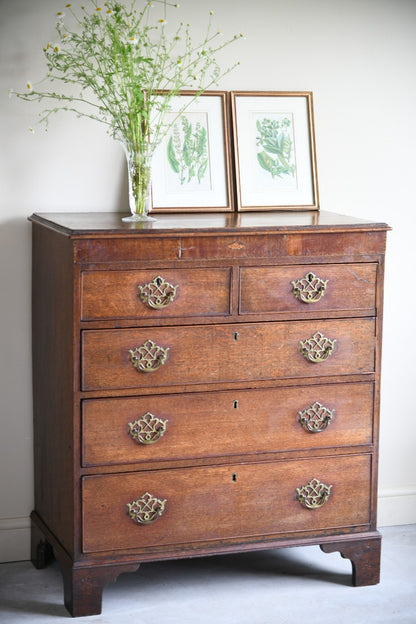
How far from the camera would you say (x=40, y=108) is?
10.2 feet

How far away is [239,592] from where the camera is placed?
3004 mm

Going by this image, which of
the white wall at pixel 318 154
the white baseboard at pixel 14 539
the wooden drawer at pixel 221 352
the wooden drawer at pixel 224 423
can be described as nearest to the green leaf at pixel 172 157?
the white wall at pixel 318 154

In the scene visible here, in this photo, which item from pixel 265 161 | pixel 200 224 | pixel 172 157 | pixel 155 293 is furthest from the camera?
pixel 265 161

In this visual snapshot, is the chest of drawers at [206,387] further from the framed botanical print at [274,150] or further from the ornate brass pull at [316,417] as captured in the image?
the framed botanical print at [274,150]

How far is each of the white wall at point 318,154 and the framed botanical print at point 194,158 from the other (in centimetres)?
13

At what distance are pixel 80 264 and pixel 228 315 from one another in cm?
47

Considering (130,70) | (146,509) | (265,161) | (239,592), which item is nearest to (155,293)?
(146,509)

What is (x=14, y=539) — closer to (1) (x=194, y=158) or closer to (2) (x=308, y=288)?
(2) (x=308, y=288)

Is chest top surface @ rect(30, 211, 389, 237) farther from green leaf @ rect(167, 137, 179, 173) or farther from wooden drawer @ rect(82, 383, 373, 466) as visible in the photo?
wooden drawer @ rect(82, 383, 373, 466)

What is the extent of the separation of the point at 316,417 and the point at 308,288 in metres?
0.41

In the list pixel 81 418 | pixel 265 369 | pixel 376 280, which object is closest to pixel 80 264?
pixel 81 418

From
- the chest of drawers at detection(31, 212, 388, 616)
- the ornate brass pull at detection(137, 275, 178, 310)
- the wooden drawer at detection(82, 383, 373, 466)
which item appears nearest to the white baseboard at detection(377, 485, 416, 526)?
the chest of drawers at detection(31, 212, 388, 616)

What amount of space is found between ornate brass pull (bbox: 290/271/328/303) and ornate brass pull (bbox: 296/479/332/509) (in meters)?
0.58

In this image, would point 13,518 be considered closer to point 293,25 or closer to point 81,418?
point 81,418
